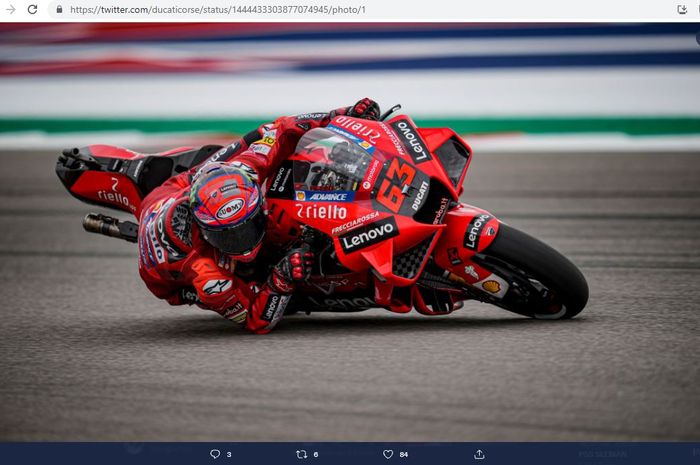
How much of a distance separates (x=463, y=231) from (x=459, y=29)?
7.70 metres

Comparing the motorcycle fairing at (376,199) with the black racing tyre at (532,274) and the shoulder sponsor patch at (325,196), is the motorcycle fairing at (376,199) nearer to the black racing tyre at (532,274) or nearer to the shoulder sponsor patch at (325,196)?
the shoulder sponsor patch at (325,196)

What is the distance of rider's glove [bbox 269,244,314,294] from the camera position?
16.7 ft

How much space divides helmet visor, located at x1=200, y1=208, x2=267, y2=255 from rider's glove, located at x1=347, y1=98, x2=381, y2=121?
81 cm

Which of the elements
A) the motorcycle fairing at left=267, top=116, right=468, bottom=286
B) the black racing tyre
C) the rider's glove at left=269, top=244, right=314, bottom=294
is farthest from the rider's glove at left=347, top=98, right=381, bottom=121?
the black racing tyre

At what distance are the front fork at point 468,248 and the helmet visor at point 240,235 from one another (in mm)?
913

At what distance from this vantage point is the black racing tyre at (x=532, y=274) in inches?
201

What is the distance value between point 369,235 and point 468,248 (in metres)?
0.52

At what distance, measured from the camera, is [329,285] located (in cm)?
542

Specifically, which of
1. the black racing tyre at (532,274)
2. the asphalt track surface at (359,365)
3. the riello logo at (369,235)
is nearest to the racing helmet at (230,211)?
the riello logo at (369,235)

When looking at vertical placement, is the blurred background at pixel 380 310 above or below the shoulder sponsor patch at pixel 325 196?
below
